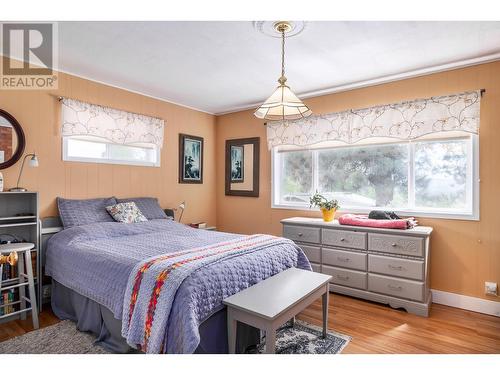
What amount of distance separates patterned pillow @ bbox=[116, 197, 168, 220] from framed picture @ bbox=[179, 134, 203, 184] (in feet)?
2.37

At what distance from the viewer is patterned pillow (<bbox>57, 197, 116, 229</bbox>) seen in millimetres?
3004

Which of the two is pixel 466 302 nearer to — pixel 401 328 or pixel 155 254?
pixel 401 328

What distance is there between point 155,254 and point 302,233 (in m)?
1.91

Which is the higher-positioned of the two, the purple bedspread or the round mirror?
the round mirror

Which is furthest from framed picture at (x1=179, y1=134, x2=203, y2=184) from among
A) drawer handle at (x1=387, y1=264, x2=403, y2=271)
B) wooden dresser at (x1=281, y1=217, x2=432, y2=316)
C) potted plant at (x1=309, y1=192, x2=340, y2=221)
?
drawer handle at (x1=387, y1=264, x2=403, y2=271)

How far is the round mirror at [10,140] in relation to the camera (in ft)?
9.04

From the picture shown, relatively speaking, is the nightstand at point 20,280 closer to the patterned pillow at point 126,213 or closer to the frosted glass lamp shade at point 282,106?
the patterned pillow at point 126,213

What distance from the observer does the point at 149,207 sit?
3.72 meters

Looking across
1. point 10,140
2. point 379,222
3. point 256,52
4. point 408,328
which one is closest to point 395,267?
point 379,222

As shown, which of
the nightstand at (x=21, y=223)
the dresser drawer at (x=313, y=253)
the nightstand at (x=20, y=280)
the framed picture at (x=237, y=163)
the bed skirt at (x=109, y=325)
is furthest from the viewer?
the framed picture at (x=237, y=163)

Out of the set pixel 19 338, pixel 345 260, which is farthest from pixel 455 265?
pixel 19 338

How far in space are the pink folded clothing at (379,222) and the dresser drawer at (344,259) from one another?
33cm

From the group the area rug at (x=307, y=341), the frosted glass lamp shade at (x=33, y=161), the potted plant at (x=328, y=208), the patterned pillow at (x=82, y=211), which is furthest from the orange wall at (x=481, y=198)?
the frosted glass lamp shade at (x=33, y=161)

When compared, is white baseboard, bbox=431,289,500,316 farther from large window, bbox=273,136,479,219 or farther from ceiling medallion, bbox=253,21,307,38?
ceiling medallion, bbox=253,21,307,38
